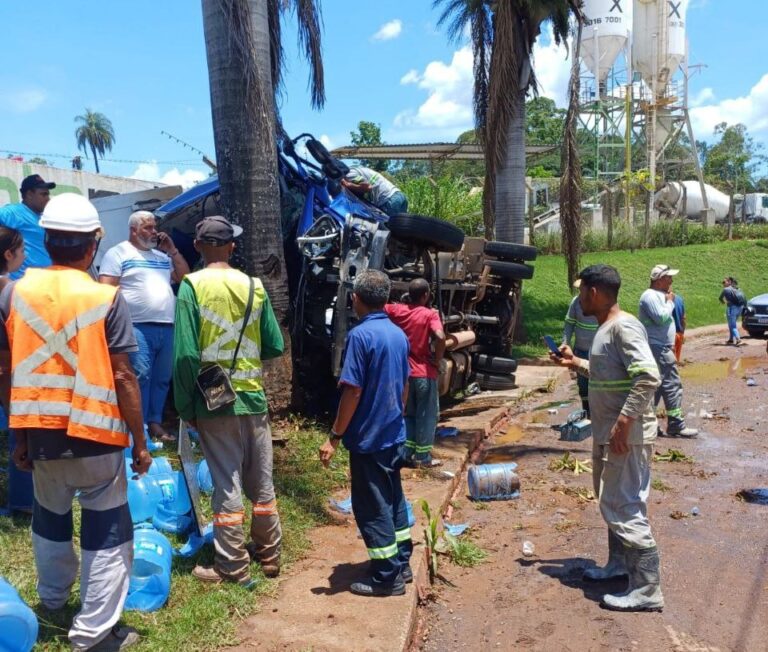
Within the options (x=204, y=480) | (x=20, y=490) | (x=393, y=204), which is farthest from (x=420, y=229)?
(x=20, y=490)

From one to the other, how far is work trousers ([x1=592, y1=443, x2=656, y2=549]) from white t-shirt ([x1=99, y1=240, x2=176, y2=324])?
342 cm

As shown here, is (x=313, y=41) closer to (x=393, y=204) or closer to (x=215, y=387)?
(x=393, y=204)

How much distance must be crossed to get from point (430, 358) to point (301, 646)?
3418 millimetres

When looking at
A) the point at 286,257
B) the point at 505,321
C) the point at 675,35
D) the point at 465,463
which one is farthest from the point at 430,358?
the point at 675,35

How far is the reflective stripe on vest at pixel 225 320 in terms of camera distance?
12.8 feet

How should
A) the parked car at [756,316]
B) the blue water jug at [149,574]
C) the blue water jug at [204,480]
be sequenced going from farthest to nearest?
1. the parked car at [756,316]
2. the blue water jug at [204,480]
3. the blue water jug at [149,574]

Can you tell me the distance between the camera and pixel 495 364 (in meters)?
9.43

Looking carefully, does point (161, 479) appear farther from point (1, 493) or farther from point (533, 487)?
point (533, 487)

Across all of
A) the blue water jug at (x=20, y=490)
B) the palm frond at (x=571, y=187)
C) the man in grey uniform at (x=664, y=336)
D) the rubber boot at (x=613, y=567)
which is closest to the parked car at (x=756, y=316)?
the palm frond at (x=571, y=187)

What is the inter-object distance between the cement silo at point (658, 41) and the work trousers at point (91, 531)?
43.1 m

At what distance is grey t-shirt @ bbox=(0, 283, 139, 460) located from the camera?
3037 mm

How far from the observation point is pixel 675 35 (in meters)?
40.9

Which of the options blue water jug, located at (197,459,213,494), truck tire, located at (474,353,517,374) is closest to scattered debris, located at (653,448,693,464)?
truck tire, located at (474,353,517,374)

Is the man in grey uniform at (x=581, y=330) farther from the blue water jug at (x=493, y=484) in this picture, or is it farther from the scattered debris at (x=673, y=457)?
the blue water jug at (x=493, y=484)
